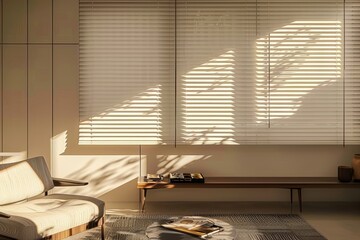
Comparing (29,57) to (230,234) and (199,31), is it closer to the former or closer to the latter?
(199,31)

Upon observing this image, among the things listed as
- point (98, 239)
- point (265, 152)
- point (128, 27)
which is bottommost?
point (98, 239)

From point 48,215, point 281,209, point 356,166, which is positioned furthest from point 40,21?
point 356,166

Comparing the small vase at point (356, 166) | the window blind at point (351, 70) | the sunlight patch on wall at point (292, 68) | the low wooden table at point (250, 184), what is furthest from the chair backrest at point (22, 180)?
the window blind at point (351, 70)

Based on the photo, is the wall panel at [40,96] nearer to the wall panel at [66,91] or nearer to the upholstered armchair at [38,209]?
the wall panel at [66,91]

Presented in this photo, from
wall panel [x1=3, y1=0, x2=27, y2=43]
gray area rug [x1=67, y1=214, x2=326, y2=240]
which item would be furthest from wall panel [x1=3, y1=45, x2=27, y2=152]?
gray area rug [x1=67, y1=214, x2=326, y2=240]

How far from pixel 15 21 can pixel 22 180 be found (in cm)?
244

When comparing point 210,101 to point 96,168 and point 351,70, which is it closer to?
point 96,168

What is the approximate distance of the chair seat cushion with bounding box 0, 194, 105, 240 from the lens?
10.8 ft

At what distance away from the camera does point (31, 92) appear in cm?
563

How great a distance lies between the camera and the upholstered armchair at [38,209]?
131 inches

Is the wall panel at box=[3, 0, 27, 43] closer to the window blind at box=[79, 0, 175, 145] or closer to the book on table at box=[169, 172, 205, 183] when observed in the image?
the window blind at box=[79, 0, 175, 145]

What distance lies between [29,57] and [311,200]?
13.2 ft

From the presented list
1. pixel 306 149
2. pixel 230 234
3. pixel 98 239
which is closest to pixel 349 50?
pixel 306 149

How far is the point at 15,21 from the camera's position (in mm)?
5617
